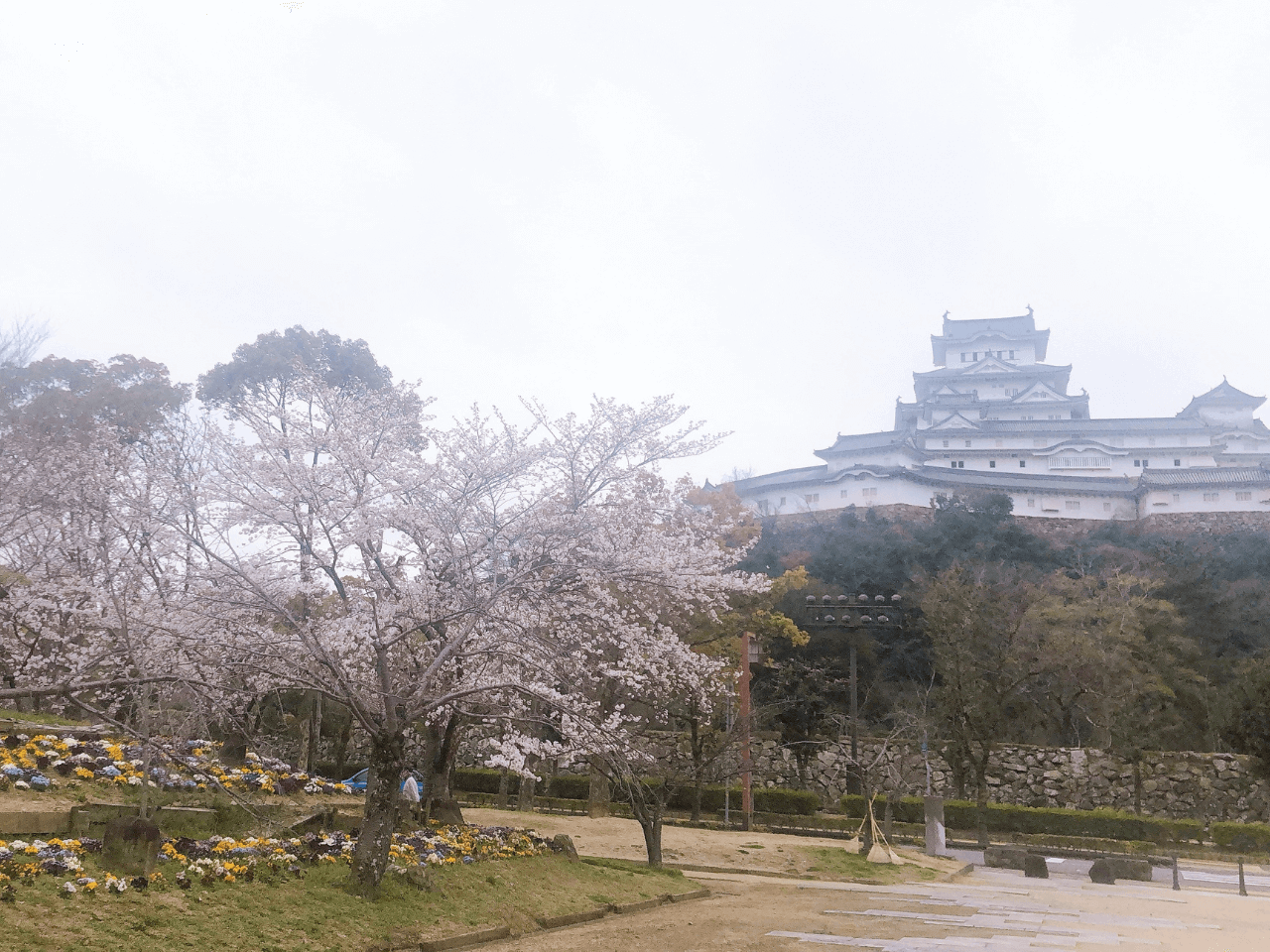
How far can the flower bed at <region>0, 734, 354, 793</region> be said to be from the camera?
1157 centimetres

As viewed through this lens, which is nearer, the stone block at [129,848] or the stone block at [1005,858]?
the stone block at [129,848]

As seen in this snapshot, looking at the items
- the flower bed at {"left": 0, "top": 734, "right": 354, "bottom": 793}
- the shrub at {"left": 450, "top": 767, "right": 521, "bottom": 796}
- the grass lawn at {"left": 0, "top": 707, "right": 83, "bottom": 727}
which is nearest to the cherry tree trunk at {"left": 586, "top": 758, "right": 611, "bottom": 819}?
the shrub at {"left": 450, "top": 767, "right": 521, "bottom": 796}

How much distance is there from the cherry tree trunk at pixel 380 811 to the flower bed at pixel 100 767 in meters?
1.40

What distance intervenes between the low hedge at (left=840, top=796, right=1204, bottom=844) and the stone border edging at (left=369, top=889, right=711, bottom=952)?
54.2ft

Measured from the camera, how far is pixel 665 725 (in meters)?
36.1

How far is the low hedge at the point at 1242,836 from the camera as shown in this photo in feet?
90.8

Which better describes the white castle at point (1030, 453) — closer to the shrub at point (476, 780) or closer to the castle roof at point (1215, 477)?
the castle roof at point (1215, 477)

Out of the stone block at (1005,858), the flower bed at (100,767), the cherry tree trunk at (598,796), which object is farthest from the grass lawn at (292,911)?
the cherry tree trunk at (598,796)

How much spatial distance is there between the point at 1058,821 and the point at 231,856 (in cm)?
2620

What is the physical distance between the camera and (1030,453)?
6462cm

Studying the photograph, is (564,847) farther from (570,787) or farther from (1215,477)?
(1215,477)

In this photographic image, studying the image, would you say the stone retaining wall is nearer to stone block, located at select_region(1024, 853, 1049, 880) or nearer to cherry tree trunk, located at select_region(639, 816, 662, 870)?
stone block, located at select_region(1024, 853, 1049, 880)

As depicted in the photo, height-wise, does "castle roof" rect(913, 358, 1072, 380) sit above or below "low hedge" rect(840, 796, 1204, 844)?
above

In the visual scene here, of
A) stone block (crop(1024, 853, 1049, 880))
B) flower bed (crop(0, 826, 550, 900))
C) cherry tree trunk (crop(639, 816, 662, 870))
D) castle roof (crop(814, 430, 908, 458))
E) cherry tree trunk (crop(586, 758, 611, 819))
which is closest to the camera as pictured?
flower bed (crop(0, 826, 550, 900))
